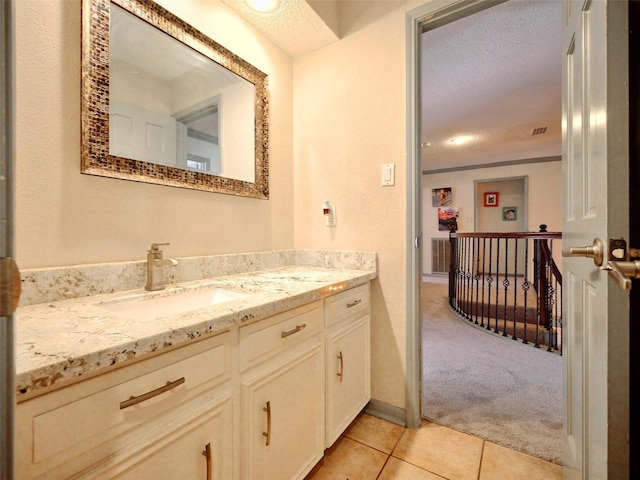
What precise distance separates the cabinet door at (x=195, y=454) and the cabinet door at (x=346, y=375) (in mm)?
553

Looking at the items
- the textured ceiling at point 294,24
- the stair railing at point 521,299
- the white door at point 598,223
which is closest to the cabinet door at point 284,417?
the white door at point 598,223

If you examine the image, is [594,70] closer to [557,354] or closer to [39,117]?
[39,117]

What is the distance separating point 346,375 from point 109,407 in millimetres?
1056

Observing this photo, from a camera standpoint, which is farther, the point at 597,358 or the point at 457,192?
the point at 457,192

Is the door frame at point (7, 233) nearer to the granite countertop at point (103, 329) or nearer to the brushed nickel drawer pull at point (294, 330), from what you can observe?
the granite countertop at point (103, 329)

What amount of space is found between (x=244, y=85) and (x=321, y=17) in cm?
59

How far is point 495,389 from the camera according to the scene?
6.30 ft

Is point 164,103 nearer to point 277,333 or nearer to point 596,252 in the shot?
point 277,333

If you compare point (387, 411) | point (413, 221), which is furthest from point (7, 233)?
point (387, 411)

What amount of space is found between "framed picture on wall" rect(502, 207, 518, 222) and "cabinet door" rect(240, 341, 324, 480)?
23.3ft

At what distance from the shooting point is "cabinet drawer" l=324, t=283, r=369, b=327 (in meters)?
1.27

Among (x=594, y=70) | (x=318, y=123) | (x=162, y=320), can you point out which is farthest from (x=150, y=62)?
(x=594, y=70)

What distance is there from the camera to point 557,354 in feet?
8.09

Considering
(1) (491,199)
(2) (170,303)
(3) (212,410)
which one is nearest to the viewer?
(3) (212,410)
